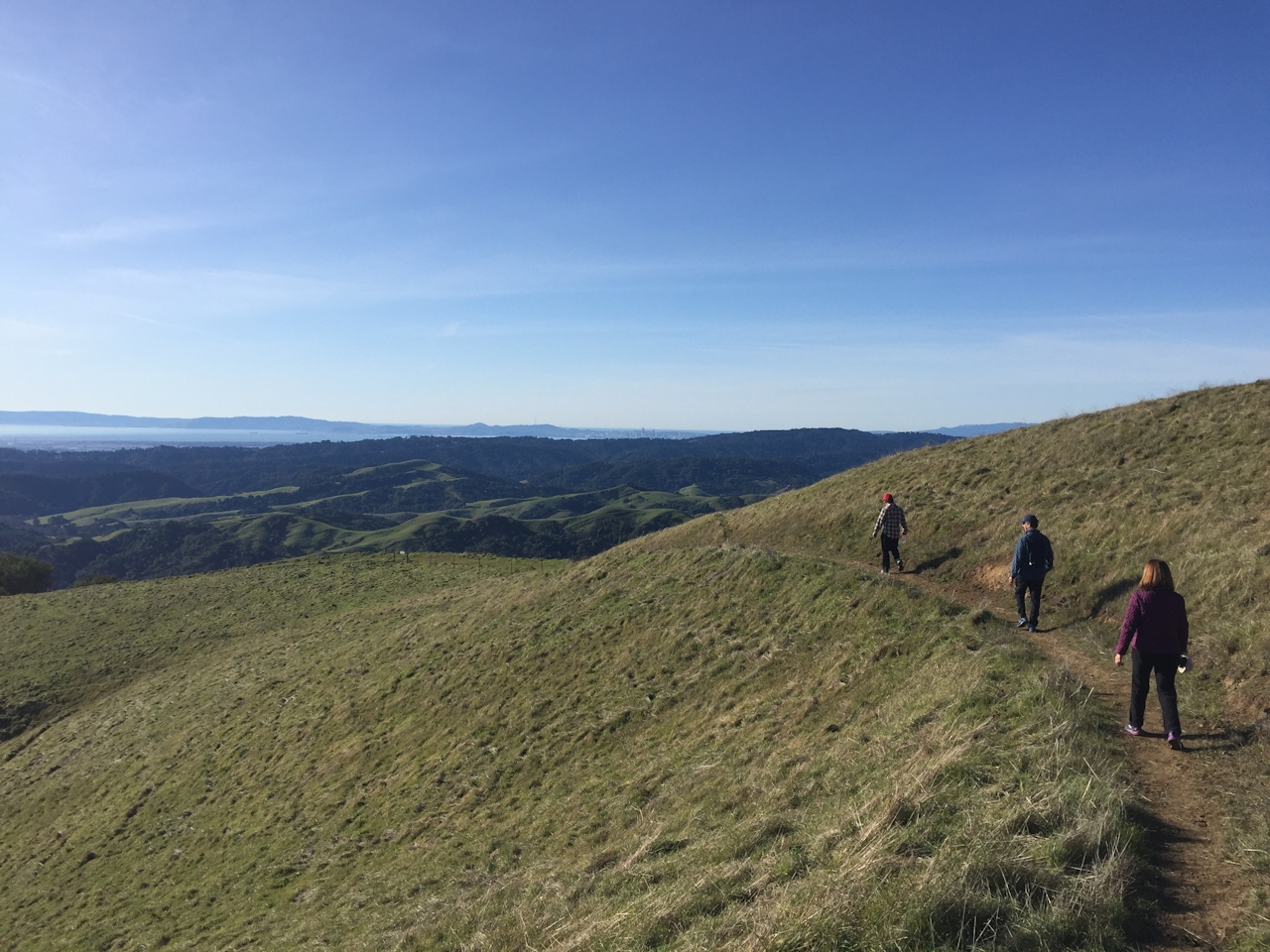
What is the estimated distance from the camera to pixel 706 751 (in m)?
14.0

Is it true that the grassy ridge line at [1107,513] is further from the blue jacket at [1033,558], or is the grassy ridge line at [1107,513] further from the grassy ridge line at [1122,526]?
the blue jacket at [1033,558]

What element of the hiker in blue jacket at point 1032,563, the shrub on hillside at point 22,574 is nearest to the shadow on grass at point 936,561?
the hiker in blue jacket at point 1032,563

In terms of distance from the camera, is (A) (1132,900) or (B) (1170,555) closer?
(A) (1132,900)

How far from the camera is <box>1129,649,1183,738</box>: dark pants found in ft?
30.1

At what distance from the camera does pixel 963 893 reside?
573cm

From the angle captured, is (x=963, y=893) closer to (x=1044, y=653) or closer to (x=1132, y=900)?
(x=1132, y=900)

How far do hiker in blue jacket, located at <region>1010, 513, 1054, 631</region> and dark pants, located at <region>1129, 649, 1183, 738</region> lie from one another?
5.67 meters

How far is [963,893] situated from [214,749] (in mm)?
29742

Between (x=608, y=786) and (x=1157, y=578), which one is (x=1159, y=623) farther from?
(x=608, y=786)

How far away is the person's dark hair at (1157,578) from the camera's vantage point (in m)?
9.64

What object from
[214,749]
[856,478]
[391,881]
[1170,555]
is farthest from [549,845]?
[856,478]

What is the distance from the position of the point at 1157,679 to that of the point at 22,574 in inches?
4713

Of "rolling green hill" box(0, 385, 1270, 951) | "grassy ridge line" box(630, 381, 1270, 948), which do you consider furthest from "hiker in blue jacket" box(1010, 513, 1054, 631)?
"rolling green hill" box(0, 385, 1270, 951)

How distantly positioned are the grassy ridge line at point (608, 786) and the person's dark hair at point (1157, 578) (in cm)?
197
